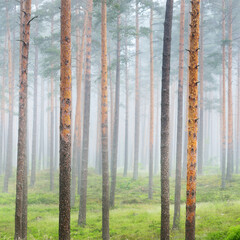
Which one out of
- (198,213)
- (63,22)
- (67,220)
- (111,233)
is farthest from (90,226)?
(63,22)

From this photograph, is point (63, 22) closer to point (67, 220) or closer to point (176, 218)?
point (67, 220)

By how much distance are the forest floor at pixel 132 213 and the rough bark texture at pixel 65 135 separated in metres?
3.65

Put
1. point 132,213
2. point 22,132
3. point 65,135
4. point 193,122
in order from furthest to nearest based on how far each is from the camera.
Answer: point 132,213 → point 22,132 → point 193,122 → point 65,135

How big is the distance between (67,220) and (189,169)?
11.4 ft

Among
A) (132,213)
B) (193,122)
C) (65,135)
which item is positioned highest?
(193,122)

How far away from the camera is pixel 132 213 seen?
583 inches

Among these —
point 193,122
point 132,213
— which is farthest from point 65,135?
point 132,213

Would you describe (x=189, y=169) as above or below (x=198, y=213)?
above

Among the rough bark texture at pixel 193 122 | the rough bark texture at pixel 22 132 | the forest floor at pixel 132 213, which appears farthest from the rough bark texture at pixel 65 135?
the forest floor at pixel 132 213

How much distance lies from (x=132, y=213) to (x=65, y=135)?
8761mm

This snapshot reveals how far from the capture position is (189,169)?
310 inches

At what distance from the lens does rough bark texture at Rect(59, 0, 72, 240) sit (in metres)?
7.46

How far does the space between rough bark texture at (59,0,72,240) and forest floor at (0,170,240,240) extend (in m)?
3.65

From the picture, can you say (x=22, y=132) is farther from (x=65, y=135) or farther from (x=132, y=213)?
(x=132, y=213)
